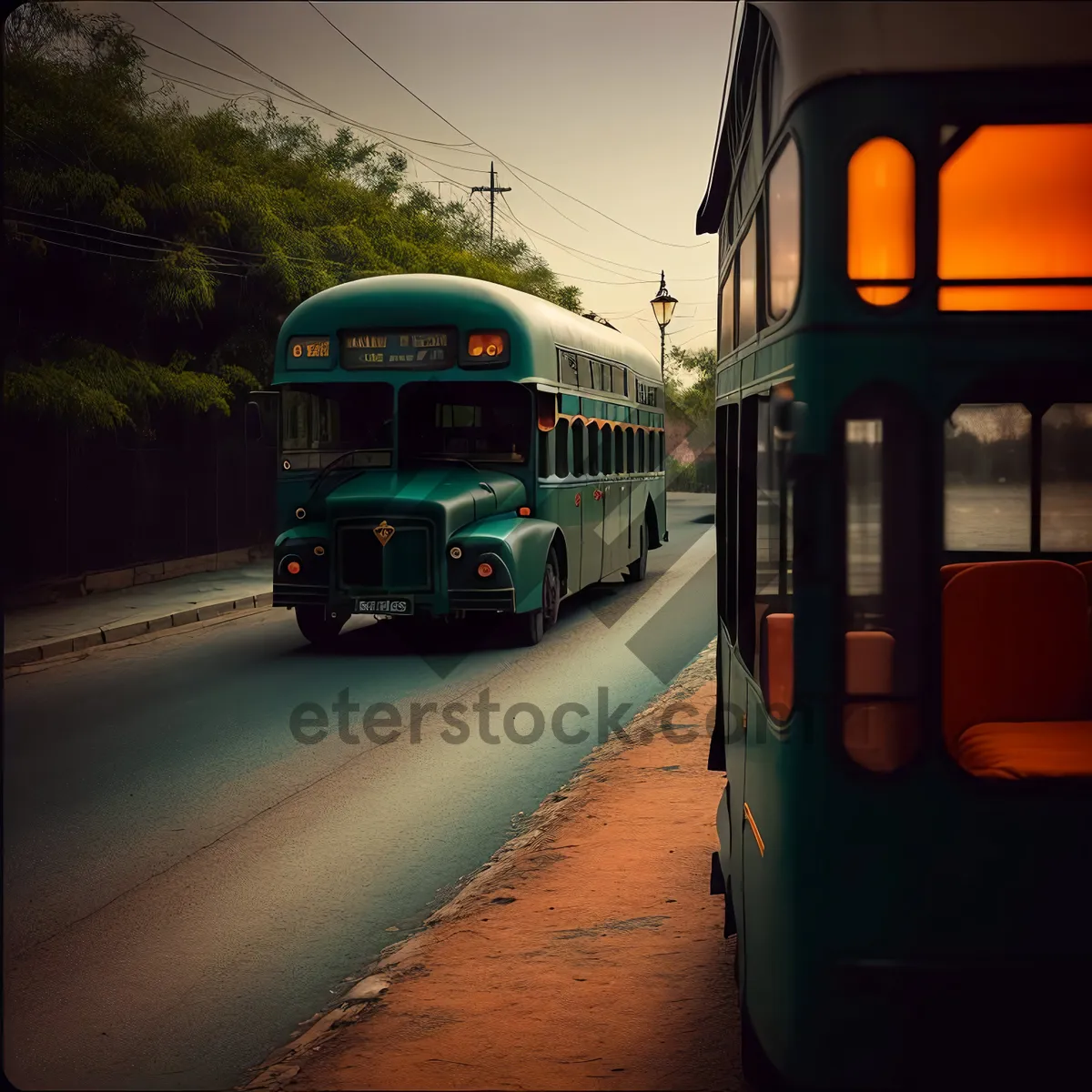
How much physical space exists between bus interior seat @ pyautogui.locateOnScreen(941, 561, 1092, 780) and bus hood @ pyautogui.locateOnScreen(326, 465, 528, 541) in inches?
330

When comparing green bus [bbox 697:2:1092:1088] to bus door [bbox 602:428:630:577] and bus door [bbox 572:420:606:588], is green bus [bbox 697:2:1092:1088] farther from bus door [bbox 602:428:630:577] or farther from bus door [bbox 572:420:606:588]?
Answer: bus door [bbox 602:428:630:577]

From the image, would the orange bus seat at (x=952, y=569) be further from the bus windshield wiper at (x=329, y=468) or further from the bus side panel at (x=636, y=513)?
the bus side panel at (x=636, y=513)

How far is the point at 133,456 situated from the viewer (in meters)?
18.6

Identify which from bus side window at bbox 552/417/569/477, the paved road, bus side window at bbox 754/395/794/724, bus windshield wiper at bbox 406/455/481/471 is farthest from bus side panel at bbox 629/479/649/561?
bus side window at bbox 754/395/794/724

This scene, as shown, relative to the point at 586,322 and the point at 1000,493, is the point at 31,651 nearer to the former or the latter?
the point at 586,322

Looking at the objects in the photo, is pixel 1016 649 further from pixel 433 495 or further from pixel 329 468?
pixel 329 468

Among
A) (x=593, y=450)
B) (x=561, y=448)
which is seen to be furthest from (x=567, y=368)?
(x=593, y=450)

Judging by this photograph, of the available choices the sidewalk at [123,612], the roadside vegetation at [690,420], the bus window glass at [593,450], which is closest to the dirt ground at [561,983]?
the sidewalk at [123,612]

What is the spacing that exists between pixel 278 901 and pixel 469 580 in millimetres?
6226

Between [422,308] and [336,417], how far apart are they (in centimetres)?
133

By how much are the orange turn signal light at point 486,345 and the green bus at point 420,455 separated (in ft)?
0.05

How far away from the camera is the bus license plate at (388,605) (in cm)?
1163

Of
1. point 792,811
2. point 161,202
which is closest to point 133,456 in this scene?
point 161,202

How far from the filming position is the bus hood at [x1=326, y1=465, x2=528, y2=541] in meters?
11.5
